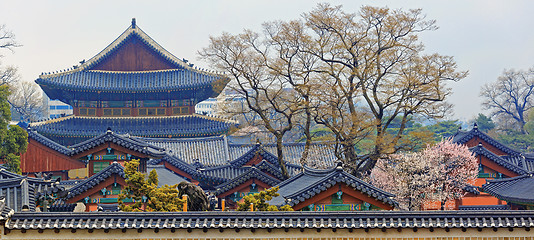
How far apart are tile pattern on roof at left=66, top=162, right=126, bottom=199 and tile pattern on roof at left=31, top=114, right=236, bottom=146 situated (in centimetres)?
2433

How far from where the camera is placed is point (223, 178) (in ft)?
119

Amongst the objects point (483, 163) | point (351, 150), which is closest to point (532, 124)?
point (483, 163)

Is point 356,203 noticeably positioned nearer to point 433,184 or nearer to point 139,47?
point 433,184

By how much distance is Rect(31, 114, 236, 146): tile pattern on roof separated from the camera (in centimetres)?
5184

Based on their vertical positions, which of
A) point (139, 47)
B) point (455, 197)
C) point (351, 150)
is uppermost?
point (139, 47)

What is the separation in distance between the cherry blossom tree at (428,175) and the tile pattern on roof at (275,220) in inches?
723

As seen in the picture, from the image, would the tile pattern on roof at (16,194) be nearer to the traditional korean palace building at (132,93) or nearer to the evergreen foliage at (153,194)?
the evergreen foliage at (153,194)

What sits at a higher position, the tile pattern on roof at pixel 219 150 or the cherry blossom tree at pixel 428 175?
the tile pattern on roof at pixel 219 150

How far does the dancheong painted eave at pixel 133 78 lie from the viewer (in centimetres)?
5250

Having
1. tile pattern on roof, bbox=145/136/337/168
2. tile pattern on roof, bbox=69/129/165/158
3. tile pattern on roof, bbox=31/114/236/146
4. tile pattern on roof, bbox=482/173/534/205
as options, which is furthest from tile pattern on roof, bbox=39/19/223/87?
tile pattern on roof, bbox=482/173/534/205

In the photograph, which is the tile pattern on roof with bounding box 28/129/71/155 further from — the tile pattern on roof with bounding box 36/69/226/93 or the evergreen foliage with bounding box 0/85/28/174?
the tile pattern on roof with bounding box 36/69/226/93

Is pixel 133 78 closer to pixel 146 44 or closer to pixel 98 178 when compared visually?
pixel 146 44

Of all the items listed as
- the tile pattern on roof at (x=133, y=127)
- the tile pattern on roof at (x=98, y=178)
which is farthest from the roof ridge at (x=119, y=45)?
the tile pattern on roof at (x=98, y=178)

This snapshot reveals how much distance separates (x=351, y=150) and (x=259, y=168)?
537cm
